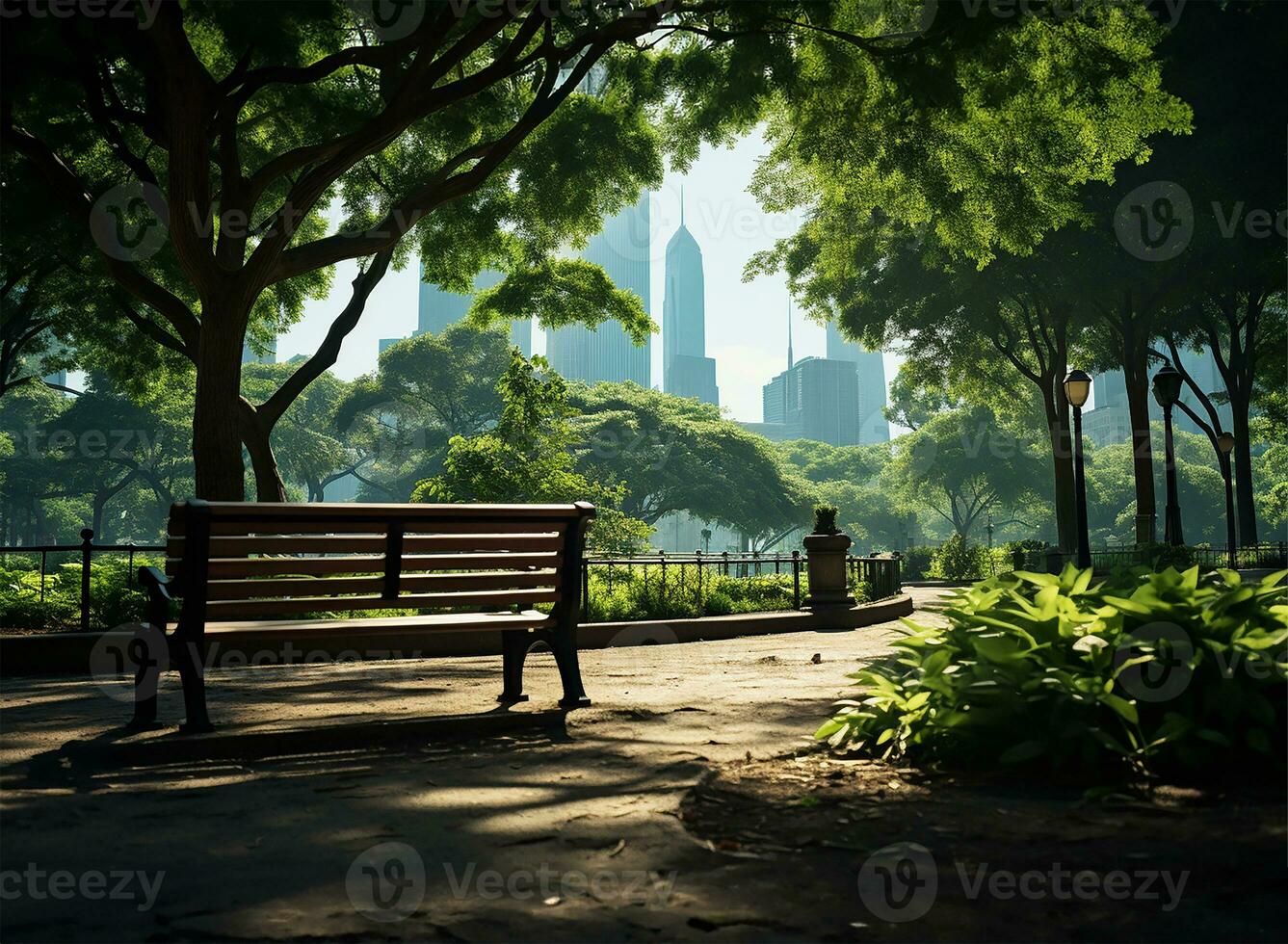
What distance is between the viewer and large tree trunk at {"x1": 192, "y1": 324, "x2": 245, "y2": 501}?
11734 mm

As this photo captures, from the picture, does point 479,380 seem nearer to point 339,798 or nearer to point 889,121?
point 889,121

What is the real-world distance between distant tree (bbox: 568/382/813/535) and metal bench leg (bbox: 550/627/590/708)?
42764 mm

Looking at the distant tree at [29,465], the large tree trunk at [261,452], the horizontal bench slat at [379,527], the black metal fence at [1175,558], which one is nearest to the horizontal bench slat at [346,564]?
the horizontal bench slat at [379,527]

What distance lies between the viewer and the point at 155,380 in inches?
840

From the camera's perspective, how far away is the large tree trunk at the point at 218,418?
38.5ft

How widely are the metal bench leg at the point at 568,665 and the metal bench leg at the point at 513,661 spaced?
0.53 feet

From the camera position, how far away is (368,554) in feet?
17.1

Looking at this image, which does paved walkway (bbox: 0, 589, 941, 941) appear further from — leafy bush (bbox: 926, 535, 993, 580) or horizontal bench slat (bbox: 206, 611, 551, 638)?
leafy bush (bbox: 926, 535, 993, 580)

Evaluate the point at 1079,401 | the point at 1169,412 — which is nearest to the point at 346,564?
the point at 1079,401

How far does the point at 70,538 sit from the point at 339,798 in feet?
232

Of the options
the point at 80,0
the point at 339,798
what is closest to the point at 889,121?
the point at 80,0

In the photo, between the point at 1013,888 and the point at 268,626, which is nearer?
the point at 1013,888

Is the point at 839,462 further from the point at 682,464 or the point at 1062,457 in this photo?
the point at 1062,457

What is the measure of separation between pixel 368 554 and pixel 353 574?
22cm
